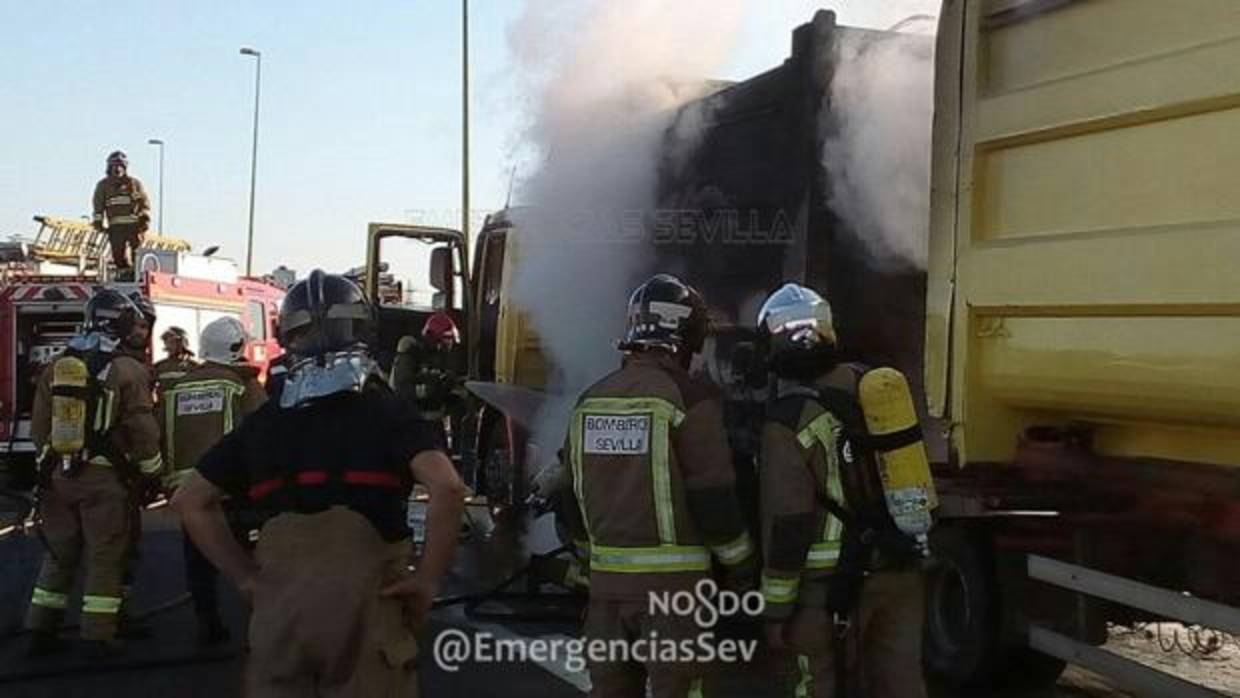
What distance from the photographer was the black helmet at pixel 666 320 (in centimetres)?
413

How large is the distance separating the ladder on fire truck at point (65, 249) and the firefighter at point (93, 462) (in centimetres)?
916

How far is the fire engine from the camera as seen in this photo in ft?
46.3

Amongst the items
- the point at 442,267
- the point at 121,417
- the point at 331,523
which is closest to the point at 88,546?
the point at 121,417

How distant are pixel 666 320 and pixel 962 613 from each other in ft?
7.69

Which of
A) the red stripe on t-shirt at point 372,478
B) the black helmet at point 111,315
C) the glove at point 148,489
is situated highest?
the black helmet at point 111,315

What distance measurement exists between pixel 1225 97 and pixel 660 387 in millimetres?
1716

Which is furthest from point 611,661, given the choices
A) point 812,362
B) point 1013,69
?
point 1013,69

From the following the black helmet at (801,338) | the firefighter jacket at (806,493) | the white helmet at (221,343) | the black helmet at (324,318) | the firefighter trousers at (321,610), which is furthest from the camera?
the white helmet at (221,343)

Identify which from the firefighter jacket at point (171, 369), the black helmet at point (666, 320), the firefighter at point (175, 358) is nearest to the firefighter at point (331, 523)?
the black helmet at point (666, 320)

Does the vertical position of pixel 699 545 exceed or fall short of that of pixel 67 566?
it exceeds it

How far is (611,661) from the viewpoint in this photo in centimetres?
410

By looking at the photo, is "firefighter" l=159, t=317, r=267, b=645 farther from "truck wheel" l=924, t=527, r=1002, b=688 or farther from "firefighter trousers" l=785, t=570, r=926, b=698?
"firefighter trousers" l=785, t=570, r=926, b=698

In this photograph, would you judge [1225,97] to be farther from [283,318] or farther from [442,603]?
[442,603]

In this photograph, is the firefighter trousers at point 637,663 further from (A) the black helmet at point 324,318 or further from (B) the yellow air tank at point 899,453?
(A) the black helmet at point 324,318
